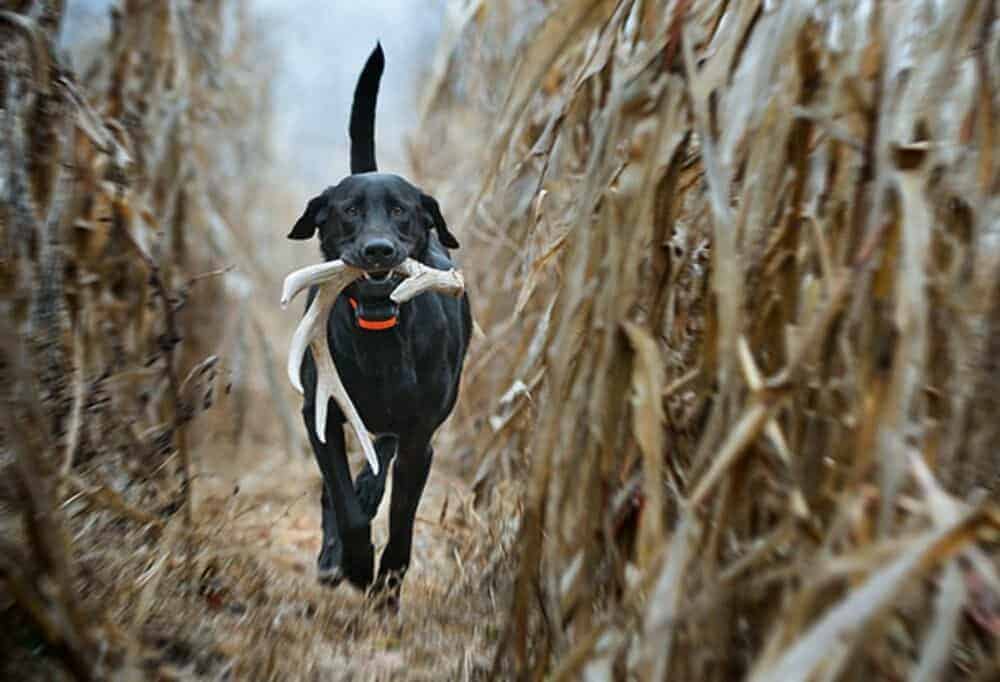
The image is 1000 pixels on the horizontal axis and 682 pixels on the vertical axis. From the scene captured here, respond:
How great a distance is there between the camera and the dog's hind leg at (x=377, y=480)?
272cm

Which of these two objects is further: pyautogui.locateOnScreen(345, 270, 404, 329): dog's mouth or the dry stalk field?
pyautogui.locateOnScreen(345, 270, 404, 329): dog's mouth

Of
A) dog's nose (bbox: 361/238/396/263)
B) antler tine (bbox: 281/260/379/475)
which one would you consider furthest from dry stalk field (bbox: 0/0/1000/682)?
antler tine (bbox: 281/260/379/475)

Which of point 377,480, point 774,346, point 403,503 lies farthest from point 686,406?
point 377,480

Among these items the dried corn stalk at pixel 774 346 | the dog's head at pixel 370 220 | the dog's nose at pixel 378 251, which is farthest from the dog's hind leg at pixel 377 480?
the dried corn stalk at pixel 774 346

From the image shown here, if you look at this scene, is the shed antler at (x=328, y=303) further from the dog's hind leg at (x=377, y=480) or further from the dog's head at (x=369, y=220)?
the dog's hind leg at (x=377, y=480)

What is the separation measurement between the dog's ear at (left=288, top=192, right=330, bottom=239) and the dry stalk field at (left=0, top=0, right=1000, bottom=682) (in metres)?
0.38

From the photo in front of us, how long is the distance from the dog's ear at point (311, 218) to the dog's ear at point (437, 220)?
0.22m

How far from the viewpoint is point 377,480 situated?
2.74 meters

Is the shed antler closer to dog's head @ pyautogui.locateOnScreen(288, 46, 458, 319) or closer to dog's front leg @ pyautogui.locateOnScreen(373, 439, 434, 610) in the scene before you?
dog's head @ pyautogui.locateOnScreen(288, 46, 458, 319)

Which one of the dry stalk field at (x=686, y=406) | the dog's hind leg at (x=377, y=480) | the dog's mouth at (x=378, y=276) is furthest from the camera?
the dog's hind leg at (x=377, y=480)

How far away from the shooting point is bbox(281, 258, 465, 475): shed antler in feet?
6.81

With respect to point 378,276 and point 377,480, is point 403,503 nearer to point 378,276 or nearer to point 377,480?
point 377,480

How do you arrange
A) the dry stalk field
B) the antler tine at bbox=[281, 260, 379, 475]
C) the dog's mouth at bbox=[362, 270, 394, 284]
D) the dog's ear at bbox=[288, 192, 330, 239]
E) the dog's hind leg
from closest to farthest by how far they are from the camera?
the dry stalk field, the antler tine at bbox=[281, 260, 379, 475], the dog's mouth at bbox=[362, 270, 394, 284], the dog's ear at bbox=[288, 192, 330, 239], the dog's hind leg

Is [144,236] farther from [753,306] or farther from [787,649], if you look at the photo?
[787,649]
